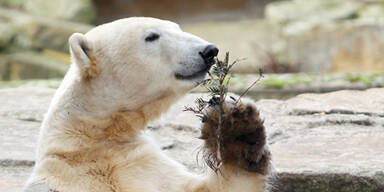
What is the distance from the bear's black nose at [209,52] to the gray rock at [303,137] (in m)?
0.40

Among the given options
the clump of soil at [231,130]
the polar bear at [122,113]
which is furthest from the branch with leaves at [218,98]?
the polar bear at [122,113]

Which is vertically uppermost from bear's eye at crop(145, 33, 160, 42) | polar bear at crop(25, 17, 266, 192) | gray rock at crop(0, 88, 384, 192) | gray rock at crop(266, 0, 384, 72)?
bear's eye at crop(145, 33, 160, 42)

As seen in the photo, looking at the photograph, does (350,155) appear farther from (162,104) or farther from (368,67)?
(368,67)

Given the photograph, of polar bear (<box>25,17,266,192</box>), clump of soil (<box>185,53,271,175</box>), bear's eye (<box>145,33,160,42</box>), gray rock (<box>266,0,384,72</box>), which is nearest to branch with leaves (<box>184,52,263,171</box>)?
clump of soil (<box>185,53,271,175</box>)

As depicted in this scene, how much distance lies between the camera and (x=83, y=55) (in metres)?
2.93

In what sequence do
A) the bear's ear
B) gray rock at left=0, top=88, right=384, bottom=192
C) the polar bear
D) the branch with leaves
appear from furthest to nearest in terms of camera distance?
gray rock at left=0, top=88, right=384, bottom=192 → the bear's ear → the polar bear → the branch with leaves

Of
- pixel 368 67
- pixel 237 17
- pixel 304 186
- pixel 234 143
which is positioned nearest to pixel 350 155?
pixel 304 186

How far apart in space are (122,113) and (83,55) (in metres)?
0.31

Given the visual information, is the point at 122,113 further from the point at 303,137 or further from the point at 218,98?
the point at 303,137

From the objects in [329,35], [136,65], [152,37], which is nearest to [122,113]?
[136,65]

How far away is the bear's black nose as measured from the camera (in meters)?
2.89

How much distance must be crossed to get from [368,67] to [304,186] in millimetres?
6520

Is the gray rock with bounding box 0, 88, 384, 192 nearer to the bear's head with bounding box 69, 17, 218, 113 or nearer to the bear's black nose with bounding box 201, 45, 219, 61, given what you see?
the bear's head with bounding box 69, 17, 218, 113

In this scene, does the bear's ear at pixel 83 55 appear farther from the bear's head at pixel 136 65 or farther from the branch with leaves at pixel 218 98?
the branch with leaves at pixel 218 98
